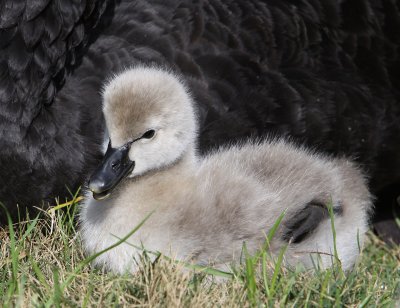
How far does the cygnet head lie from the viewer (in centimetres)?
272

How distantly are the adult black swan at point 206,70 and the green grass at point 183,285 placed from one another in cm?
43

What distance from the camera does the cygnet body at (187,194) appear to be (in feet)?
8.84

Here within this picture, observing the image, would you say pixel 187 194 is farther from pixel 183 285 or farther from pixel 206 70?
pixel 206 70

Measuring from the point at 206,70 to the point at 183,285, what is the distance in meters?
1.04

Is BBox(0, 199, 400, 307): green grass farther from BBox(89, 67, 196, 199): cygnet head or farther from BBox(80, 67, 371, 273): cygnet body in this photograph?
BBox(89, 67, 196, 199): cygnet head

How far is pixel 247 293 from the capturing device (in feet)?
8.14

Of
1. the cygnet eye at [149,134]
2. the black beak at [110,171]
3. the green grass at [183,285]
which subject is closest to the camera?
the green grass at [183,285]

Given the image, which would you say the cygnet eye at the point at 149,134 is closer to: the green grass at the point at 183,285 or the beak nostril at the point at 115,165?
the beak nostril at the point at 115,165

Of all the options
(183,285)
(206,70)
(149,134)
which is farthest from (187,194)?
(206,70)

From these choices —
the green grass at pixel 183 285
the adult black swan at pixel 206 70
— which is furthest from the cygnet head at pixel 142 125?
the adult black swan at pixel 206 70

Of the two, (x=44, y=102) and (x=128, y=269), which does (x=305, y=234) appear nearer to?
(x=128, y=269)

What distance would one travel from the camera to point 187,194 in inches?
108

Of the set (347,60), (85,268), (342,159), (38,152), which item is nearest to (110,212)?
(85,268)

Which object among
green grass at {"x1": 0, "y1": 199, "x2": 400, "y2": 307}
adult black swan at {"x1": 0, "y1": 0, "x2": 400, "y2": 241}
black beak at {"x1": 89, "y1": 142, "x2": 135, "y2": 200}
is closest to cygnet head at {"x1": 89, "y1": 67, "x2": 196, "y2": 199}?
black beak at {"x1": 89, "y1": 142, "x2": 135, "y2": 200}
